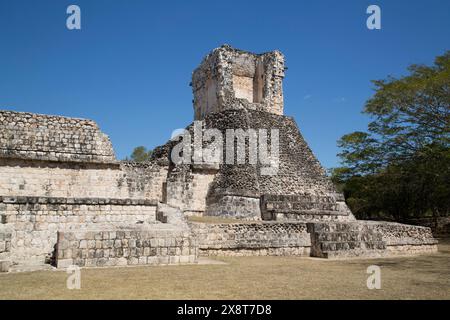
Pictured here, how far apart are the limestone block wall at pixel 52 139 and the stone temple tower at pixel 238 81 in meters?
7.98

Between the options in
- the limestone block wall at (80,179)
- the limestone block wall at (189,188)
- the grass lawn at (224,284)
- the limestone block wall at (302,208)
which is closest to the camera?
the grass lawn at (224,284)

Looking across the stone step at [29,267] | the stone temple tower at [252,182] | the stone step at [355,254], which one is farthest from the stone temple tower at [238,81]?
the stone step at [29,267]

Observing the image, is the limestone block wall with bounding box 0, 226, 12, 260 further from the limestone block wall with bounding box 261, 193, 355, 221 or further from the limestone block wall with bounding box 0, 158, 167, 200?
the limestone block wall with bounding box 261, 193, 355, 221

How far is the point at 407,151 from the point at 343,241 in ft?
40.8

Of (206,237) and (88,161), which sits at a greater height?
(88,161)

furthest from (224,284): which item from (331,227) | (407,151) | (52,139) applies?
(407,151)

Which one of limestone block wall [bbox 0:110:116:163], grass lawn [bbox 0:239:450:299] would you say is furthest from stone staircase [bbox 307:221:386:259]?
limestone block wall [bbox 0:110:116:163]

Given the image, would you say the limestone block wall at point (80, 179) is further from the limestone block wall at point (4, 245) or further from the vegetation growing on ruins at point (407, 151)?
the vegetation growing on ruins at point (407, 151)

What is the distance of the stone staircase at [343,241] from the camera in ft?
39.7

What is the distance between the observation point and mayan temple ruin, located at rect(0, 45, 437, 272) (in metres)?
8.96
